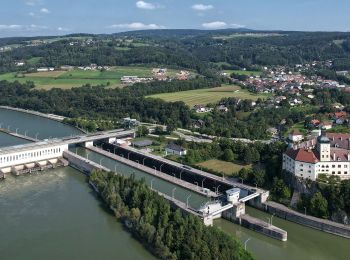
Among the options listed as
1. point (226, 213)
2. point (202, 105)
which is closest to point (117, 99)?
point (202, 105)

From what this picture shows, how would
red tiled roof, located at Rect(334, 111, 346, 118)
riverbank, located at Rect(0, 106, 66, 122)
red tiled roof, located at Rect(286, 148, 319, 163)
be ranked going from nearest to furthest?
red tiled roof, located at Rect(286, 148, 319, 163), red tiled roof, located at Rect(334, 111, 346, 118), riverbank, located at Rect(0, 106, 66, 122)

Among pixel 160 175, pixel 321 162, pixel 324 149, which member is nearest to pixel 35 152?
pixel 160 175

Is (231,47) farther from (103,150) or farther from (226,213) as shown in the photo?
(226,213)

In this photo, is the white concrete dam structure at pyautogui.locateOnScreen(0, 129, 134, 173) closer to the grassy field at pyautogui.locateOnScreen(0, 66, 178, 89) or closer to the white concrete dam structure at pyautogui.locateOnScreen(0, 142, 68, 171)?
the white concrete dam structure at pyautogui.locateOnScreen(0, 142, 68, 171)

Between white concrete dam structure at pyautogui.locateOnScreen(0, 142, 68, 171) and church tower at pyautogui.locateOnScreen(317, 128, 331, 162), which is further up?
church tower at pyautogui.locateOnScreen(317, 128, 331, 162)

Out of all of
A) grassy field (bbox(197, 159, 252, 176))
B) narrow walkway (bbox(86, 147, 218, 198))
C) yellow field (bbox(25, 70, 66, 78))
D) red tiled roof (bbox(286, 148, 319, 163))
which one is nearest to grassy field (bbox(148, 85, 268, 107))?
narrow walkway (bbox(86, 147, 218, 198))

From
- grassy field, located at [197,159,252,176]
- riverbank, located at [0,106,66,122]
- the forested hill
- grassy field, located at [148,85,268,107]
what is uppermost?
the forested hill
